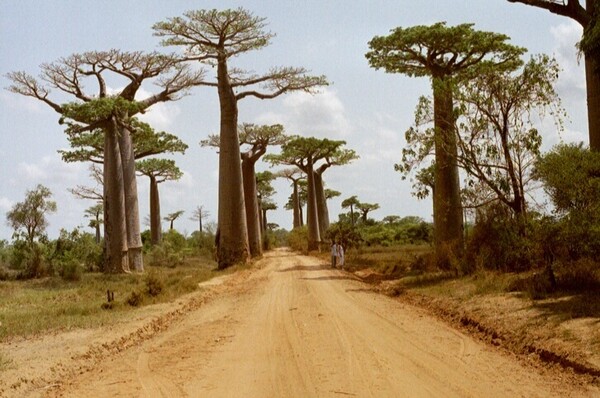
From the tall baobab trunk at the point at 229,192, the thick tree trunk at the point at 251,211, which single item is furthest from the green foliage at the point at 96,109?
the thick tree trunk at the point at 251,211

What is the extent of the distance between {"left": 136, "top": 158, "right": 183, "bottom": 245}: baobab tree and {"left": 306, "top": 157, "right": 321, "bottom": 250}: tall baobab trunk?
269 inches

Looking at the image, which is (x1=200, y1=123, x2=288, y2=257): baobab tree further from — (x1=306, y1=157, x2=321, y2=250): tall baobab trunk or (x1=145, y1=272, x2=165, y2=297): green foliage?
(x1=145, y1=272, x2=165, y2=297): green foliage

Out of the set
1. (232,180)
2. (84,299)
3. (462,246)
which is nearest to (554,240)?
(462,246)

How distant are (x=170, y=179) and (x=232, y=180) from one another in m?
14.1

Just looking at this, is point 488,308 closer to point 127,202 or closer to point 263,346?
point 263,346

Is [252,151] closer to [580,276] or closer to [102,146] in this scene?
[102,146]

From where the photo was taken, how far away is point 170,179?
108 feet

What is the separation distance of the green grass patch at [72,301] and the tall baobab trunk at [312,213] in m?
15.5

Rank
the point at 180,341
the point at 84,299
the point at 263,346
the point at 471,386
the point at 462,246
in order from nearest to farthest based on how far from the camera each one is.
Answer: the point at 471,386
the point at 263,346
the point at 180,341
the point at 84,299
the point at 462,246

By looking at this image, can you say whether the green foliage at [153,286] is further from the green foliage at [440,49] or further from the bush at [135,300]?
the green foliage at [440,49]

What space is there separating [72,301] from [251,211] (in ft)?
47.0

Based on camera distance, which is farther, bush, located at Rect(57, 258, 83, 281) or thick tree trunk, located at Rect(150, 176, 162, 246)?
thick tree trunk, located at Rect(150, 176, 162, 246)

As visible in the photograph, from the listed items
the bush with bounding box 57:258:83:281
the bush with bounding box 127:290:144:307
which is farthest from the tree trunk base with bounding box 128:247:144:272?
the bush with bounding box 127:290:144:307

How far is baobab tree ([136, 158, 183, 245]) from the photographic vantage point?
101 feet
